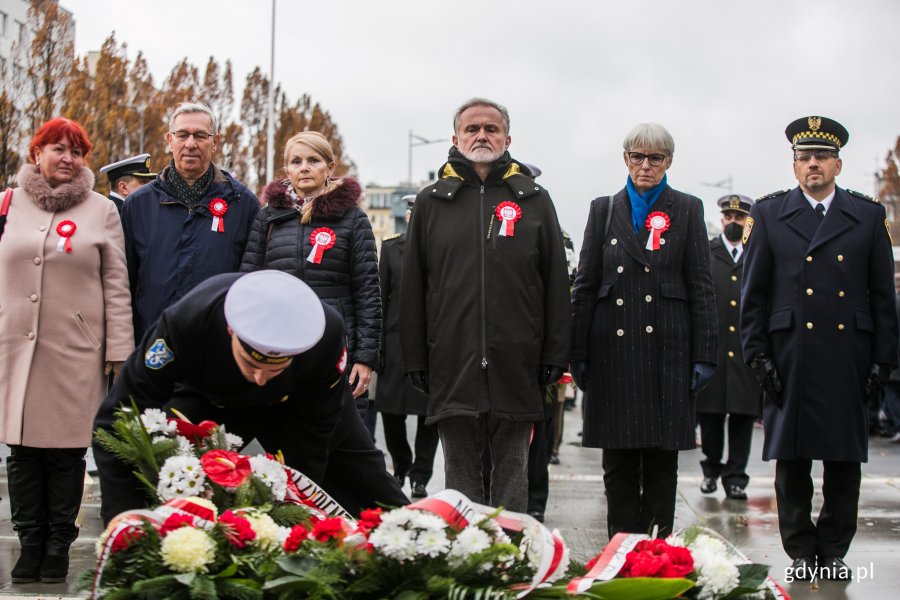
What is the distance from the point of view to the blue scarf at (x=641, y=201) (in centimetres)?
635

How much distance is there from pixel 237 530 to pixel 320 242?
8.98 ft

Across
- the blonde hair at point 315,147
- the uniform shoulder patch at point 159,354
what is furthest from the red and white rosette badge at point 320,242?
the uniform shoulder patch at point 159,354

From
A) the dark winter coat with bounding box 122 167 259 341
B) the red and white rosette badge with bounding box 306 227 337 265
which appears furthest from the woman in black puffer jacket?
the dark winter coat with bounding box 122 167 259 341

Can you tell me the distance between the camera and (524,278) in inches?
236

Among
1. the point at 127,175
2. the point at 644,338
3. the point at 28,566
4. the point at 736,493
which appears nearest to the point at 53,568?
the point at 28,566

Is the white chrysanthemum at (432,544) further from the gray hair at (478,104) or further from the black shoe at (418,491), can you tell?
the black shoe at (418,491)

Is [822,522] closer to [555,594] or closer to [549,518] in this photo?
[549,518]

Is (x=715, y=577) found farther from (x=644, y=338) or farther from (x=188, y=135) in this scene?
(x=188, y=135)

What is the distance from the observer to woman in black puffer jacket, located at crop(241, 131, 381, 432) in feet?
20.6

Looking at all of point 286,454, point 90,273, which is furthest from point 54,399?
point 286,454

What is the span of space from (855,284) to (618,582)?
3.19 m

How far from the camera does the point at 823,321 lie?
623 cm

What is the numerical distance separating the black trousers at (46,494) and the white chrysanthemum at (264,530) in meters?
2.25

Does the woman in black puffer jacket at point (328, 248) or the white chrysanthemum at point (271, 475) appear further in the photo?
the woman in black puffer jacket at point (328, 248)
